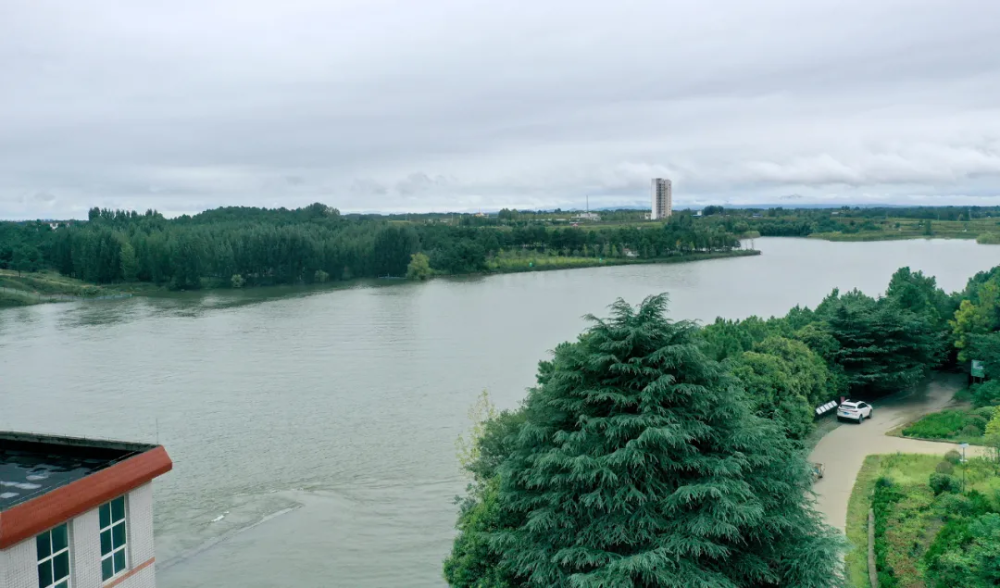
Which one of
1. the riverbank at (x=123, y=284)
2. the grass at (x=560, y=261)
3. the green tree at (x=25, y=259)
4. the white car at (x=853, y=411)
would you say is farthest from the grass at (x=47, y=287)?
the white car at (x=853, y=411)

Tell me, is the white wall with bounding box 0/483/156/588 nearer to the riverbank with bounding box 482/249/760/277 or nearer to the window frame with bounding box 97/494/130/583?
the window frame with bounding box 97/494/130/583

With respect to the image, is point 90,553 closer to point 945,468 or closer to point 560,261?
point 945,468

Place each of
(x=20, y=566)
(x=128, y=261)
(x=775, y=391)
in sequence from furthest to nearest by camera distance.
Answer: (x=128, y=261), (x=775, y=391), (x=20, y=566)

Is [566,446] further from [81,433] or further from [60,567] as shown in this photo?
[81,433]

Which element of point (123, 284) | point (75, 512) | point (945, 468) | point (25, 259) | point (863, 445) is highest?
point (25, 259)

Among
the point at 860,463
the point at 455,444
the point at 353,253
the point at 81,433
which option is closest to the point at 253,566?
the point at 455,444

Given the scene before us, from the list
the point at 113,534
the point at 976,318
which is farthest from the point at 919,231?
the point at 113,534

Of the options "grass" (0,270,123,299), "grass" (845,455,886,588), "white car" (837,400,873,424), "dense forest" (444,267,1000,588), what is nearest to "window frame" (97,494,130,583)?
"dense forest" (444,267,1000,588)
